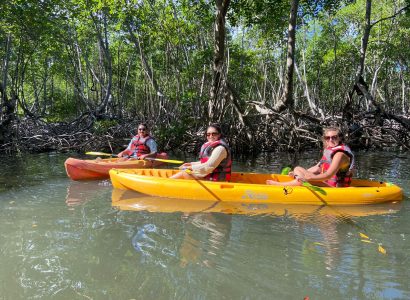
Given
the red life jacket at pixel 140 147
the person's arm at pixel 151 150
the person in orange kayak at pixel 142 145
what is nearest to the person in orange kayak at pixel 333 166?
the person's arm at pixel 151 150

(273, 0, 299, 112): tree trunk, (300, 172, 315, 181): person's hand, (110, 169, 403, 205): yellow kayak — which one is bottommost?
(110, 169, 403, 205): yellow kayak

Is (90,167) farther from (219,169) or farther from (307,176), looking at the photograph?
(307,176)

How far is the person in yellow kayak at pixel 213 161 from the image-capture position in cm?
516

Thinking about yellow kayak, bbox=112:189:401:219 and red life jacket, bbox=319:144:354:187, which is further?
red life jacket, bbox=319:144:354:187

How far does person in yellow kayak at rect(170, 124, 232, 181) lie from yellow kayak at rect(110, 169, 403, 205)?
0.20 metres

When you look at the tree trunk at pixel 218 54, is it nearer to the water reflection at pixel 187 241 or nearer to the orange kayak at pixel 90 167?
the orange kayak at pixel 90 167

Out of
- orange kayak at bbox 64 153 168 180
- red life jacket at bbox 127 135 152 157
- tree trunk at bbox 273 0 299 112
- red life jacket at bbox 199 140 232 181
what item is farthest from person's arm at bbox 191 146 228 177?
tree trunk at bbox 273 0 299 112

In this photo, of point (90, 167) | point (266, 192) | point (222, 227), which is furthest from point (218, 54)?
point (222, 227)

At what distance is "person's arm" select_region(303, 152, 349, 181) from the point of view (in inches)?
180

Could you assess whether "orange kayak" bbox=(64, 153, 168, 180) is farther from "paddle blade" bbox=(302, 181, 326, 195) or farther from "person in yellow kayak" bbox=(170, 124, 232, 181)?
"paddle blade" bbox=(302, 181, 326, 195)

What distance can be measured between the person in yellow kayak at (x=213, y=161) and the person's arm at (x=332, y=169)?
1.09m

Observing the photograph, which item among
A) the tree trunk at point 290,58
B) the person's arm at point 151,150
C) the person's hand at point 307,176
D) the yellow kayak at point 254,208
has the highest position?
the tree trunk at point 290,58

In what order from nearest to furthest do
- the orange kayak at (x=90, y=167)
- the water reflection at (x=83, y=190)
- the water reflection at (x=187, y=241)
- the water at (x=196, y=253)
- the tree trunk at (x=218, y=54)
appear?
the water at (x=196, y=253) < the water reflection at (x=187, y=241) < the water reflection at (x=83, y=190) < the orange kayak at (x=90, y=167) < the tree trunk at (x=218, y=54)

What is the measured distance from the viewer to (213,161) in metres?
5.19
